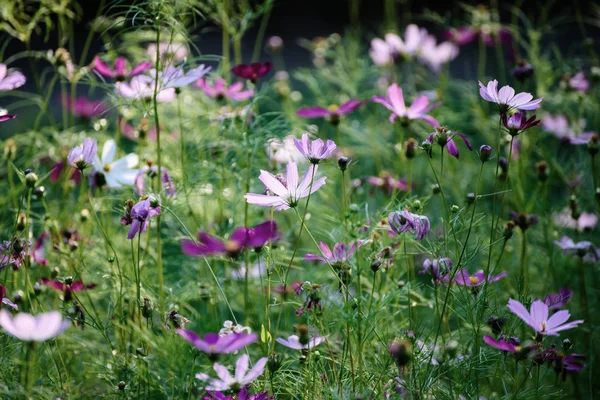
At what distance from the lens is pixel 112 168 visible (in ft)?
3.72

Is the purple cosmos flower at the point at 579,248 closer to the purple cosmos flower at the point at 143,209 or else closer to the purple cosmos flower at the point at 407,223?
the purple cosmos flower at the point at 407,223

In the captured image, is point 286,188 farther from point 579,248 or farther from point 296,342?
point 579,248

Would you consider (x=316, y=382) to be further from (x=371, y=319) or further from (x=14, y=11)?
(x=14, y=11)

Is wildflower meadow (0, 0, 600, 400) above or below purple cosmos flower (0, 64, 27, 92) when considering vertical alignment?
below

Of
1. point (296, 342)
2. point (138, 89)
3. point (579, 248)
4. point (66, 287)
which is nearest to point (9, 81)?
point (138, 89)

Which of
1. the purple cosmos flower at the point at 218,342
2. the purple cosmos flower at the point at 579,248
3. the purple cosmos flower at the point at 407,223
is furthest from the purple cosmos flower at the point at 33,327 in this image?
the purple cosmos flower at the point at 579,248

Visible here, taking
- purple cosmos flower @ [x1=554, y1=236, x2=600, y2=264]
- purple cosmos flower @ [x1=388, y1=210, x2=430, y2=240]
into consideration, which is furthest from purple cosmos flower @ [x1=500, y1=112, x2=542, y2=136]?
purple cosmos flower @ [x1=554, y1=236, x2=600, y2=264]

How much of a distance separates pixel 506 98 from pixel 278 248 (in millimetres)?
483

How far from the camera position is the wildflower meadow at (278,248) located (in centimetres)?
82

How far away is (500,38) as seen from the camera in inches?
68.7

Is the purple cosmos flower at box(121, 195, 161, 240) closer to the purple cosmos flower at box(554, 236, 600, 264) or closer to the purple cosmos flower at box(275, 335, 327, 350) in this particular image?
the purple cosmos flower at box(275, 335, 327, 350)

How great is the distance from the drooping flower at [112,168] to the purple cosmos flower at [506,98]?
2.00 feet

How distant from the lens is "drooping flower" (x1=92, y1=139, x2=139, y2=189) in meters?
1.10

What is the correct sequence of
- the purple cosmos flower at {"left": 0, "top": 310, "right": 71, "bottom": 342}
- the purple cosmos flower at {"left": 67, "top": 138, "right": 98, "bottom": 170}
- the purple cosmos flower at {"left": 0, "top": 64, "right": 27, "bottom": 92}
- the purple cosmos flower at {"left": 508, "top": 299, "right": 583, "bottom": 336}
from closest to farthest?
the purple cosmos flower at {"left": 0, "top": 310, "right": 71, "bottom": 342}
the purple cosmos flower at {"left": 508, "top": 299, "right": 583, "bottom": 336}
the purple cosmos flower at {"left": 67, "top": 138, "right": 98, "bottom": 170}
the purple cosmos flower at {"left": 0, "top": 64, "right": 27, "bottom": 92}
